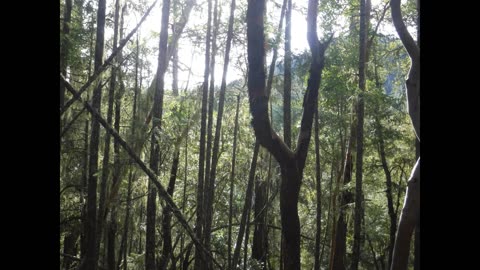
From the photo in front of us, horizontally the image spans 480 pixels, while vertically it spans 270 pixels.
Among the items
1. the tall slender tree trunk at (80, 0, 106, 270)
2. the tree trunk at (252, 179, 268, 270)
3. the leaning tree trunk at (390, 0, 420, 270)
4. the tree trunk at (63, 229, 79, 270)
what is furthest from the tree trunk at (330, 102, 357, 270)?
the leaning tree trunk at (390, 0, 420, 270)

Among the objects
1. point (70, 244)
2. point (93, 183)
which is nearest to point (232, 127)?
point (70, 244)

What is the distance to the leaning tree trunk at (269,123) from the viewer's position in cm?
573

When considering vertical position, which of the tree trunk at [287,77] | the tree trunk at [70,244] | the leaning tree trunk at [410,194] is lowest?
the tree trunk at [70,244]

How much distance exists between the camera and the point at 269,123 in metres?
5.70

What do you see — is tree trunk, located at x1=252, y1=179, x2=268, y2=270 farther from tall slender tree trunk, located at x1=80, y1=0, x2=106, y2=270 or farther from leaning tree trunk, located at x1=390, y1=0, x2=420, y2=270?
leaning tree trunk, located at x1=390, y1=0, x2=420, y2=270

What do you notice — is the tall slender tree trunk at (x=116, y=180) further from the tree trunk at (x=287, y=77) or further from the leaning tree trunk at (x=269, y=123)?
the leaning tree trunk at (x=269, y=123)

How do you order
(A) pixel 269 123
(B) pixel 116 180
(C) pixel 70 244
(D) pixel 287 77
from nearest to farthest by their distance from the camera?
1. (A) pixel 269 123
2. (D) pixel 287 77
3. (B) pixel 116 180
4. (C) pixel 70 244

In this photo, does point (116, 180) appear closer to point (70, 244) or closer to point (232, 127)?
point (70, 244)

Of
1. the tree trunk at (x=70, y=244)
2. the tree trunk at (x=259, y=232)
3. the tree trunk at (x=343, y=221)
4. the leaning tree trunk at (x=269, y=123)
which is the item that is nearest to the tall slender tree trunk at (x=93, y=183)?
the leaning tree trunk at (x=269, y=123)

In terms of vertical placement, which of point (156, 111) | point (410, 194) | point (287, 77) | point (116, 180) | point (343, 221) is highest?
point (287, 77)

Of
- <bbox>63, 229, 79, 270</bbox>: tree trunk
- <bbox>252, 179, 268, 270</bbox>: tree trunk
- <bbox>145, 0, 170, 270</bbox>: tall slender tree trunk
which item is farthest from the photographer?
<bbox>252, 179, 268, 270</bbox>: tree trunk

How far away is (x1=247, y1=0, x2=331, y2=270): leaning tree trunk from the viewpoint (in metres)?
5.73
